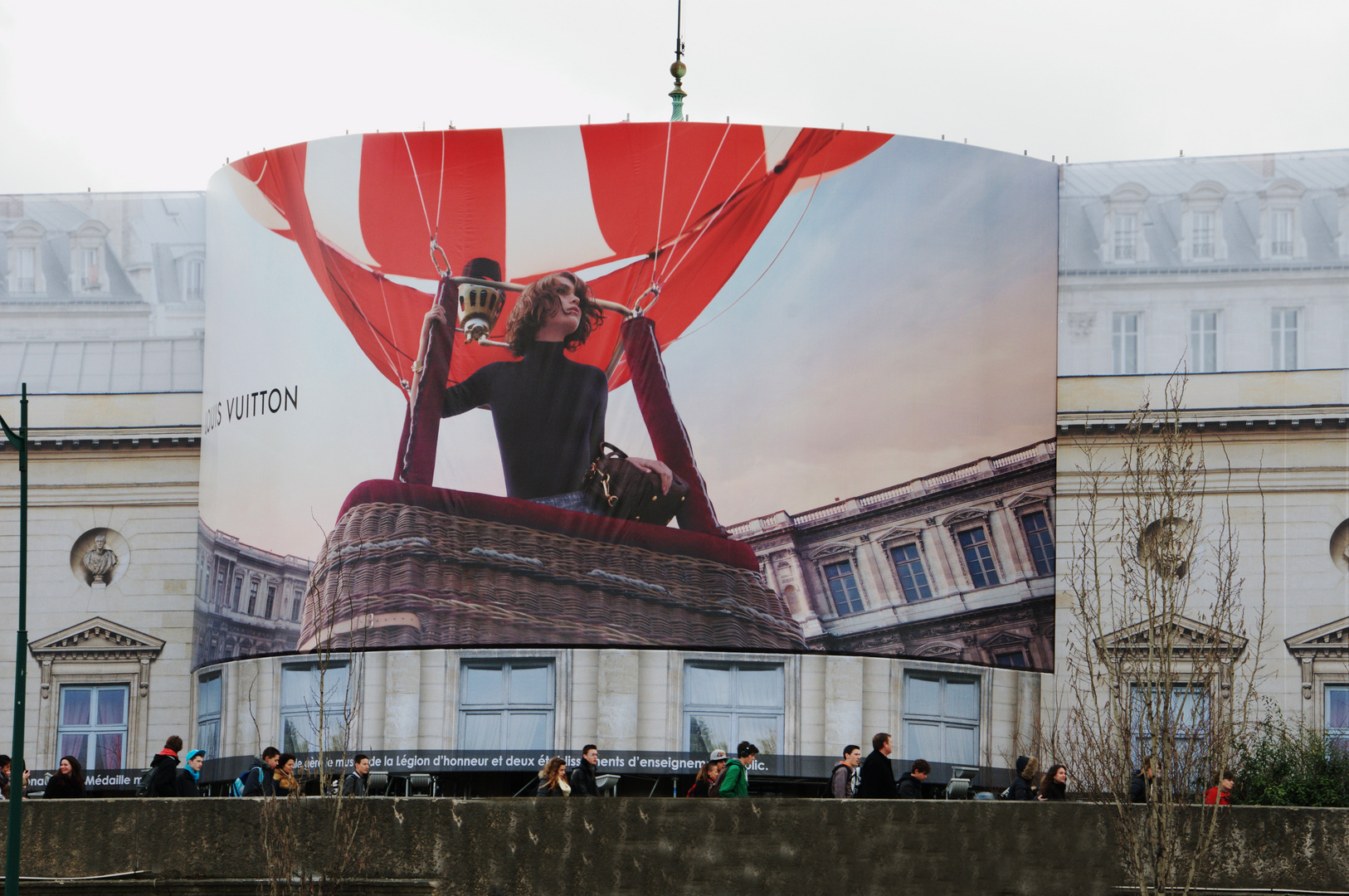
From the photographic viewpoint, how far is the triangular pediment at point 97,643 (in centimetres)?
4500

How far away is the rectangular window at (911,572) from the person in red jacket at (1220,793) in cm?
1825

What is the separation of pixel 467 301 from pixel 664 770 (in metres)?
10.8

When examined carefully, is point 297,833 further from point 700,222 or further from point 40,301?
point 40,301

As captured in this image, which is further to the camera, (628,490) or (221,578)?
A: (221,578)

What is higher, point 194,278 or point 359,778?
point 194,278

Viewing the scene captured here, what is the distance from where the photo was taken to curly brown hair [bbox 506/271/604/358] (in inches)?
1591

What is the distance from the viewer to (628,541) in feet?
130

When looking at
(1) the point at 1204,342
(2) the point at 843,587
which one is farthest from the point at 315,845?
(1) the point at 1204,342

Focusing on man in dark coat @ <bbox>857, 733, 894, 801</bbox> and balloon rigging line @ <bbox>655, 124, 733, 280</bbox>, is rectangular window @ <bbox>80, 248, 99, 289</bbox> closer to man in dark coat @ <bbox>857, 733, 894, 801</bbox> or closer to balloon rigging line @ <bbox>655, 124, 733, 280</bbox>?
balloon rigging line @ <bbox>655, 124, 733, 280</bbox>

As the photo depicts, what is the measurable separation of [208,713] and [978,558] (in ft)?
58.3

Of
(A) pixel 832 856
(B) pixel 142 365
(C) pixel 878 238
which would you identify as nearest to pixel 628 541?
(C) pixel 878 238

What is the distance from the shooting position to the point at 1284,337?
44000mm

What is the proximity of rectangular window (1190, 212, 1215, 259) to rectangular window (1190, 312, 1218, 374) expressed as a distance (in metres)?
1.46

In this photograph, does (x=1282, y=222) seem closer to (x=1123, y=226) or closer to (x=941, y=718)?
(x=1123, y=226)
